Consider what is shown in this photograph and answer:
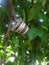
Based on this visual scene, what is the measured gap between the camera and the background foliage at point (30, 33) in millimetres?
809

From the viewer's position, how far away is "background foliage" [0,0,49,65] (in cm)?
81

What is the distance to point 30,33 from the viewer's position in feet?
2.41

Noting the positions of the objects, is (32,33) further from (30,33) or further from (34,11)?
(34,11)

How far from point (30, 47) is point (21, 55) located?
0.18ft

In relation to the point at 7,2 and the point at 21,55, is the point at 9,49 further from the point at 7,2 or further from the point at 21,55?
the point at 7,2

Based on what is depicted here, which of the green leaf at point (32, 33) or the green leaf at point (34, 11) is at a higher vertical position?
the green leaf at point (34, 11)

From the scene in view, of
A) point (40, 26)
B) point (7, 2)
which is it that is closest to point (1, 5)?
point (7, 2)

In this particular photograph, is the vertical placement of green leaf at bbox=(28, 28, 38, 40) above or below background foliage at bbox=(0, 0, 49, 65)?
below

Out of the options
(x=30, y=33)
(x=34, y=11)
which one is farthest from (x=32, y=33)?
(x=34, y=11)

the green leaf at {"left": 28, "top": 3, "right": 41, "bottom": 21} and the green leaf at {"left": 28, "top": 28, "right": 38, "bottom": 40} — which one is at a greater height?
the green leaf at {"left": 28, "top": 3, "right": 41, "bottom": 21}

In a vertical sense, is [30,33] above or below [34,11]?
below

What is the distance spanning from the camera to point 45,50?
3.37ft

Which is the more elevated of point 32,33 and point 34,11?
point 34,11

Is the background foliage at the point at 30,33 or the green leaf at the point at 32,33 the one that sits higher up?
the background foliage at the point at 30,33
